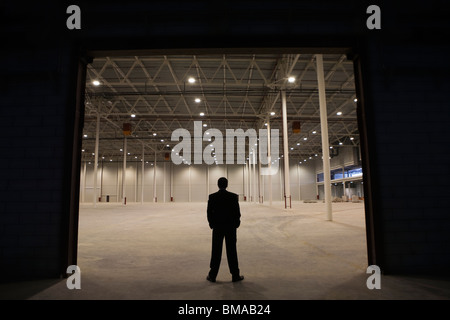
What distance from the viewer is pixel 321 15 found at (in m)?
4.81

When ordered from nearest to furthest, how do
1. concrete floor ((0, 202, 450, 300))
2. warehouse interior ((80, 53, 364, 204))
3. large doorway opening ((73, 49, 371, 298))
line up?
concrete floor ((0, 202, 450, 300))
large doorway opening ((73, 49, 371, 298))
warehouse interior ((80, 53, 364, 204))

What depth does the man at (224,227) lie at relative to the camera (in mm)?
4047

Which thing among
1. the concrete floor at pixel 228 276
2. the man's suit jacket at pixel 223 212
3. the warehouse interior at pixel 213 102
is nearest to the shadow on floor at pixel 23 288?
the concrete floor at pixel 228 276

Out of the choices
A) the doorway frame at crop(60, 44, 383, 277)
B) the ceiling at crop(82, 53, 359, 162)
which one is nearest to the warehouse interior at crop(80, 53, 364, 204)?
the ceiling at crop(82, 53, 359, 162)

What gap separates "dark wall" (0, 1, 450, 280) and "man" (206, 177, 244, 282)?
7.94 feet

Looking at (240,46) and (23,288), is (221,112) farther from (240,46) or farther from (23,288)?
(23,288)

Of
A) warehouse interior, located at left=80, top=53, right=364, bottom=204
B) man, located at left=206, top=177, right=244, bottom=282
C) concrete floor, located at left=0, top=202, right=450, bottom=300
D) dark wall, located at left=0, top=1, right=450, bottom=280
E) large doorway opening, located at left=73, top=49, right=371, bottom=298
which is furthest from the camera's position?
warehouse interior, located at left=80, top=53, right=364, bottom=204

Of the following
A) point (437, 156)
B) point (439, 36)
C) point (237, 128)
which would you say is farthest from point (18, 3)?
point (237, 128)

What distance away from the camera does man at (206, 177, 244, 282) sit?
4.05m

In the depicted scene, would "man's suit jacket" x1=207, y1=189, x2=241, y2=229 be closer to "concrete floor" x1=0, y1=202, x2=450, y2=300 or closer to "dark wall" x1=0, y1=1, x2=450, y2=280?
"concrete floor" x1=0, y1=202, x2=450, y2=300

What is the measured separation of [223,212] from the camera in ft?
13.6

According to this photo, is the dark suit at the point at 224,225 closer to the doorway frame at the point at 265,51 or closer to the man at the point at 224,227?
the man at the point at 224,227

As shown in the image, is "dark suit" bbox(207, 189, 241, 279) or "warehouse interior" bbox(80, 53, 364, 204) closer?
"dark suit" bbox(207, 189, 241, 279)
